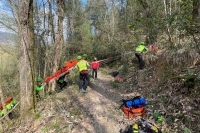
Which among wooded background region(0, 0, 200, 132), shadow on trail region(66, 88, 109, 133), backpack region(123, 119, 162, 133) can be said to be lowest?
shadow on trail region(66, 88, 109, 133)

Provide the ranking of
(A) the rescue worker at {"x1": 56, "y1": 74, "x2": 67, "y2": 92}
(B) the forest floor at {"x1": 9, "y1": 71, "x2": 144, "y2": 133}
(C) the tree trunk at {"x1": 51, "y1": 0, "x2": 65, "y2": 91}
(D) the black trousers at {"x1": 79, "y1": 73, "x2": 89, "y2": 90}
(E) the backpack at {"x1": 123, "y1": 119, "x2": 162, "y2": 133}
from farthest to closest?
1. (A) the rescue worker at {"x1": 56, "y1": 74, "x2": 67, "y2": 92}
2. (C) the tree trunk at {"x1": 51, "y1": 0, "x2": 65, "y2": 91}
3. (D) the black trousers at {"x1": 79, "y1": 73, "x2": 89, "y2": 90}
4. (B) the forest floor at {"x1": 9, "y1": 71, "x2": 144, "y2": 133}
5. (E) the backpack at {"x1": 123, "y1": 119, "x2": 162, "y2": 133}

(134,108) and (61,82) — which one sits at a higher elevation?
(61,82)

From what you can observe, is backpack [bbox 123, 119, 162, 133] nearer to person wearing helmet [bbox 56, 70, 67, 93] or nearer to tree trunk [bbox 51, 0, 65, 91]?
person wearing helmet [bbox 56, 70, 67, 93]

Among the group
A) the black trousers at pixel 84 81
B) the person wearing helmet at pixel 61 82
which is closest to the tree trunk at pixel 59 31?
the person wearing helmet at pixel 61 82

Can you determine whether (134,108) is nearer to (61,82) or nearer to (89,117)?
(89,117)

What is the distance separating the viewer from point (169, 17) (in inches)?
191

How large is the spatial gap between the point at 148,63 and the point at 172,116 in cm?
511

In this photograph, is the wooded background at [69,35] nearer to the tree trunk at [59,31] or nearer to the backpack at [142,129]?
the tree trunk at [59,31]

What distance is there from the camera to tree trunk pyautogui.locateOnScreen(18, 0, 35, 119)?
17.8 feet

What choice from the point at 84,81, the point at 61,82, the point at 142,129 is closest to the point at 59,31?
the point at 61,82

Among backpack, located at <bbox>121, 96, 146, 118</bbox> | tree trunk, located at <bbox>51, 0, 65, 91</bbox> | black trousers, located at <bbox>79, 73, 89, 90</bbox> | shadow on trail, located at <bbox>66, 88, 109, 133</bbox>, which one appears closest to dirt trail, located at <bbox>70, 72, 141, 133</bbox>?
shadow on trail, located at <bbox>66, 88, 109, 133</bbox>

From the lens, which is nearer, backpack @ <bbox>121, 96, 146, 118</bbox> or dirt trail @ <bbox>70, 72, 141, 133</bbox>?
dirt trail @ <bbox>70, 72, 141, 133</bbox>

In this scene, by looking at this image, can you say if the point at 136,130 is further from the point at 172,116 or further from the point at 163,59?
the point at 163,59

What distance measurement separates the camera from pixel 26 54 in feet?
18.2
